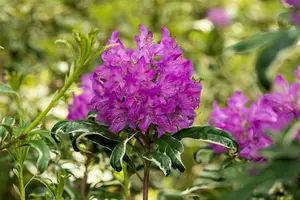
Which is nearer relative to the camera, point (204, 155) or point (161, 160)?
point (161, 160)

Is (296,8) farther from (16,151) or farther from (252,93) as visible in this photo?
(252,93)

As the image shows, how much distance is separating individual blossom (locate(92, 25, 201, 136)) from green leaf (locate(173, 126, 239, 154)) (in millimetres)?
30

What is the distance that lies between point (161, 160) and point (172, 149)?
0.06 metres

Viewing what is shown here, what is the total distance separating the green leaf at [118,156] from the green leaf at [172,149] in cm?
11

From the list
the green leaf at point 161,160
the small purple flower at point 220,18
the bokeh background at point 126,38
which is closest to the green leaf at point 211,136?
the green leaf at point 161,160

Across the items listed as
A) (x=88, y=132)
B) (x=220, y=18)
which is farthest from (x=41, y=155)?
(x=220, y=18)

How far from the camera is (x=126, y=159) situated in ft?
5.05

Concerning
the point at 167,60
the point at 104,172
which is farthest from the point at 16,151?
the point at 104,172

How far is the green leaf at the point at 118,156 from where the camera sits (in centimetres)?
138

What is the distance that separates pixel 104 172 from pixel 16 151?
2.02 feet

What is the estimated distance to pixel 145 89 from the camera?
4.76 feet

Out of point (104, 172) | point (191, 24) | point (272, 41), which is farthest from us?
point (191, 24)

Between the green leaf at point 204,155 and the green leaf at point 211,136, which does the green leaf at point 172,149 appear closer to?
the green leaf at point 211,136

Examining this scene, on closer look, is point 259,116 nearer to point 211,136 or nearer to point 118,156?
point 211,136
